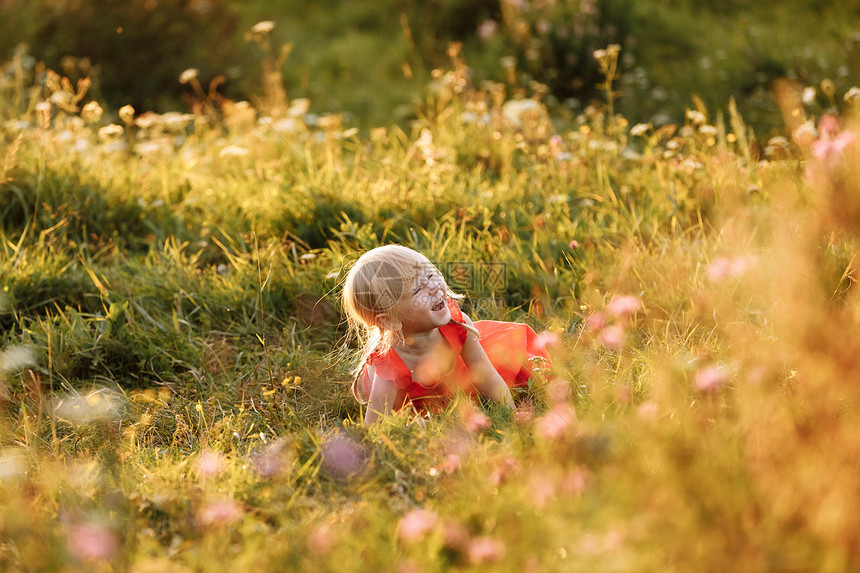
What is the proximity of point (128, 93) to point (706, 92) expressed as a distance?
15.5 feet

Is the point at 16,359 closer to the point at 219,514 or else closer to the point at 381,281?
the point at 381,281

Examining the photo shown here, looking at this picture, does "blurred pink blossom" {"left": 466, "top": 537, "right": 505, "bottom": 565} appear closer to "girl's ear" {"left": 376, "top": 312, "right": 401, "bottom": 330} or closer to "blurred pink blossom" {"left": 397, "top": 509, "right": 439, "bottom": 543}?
"blurred pink blossom" {"left": 397, "top": 509, "right": 439, "bottom": 543}

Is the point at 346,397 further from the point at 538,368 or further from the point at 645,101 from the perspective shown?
the point at 645,101

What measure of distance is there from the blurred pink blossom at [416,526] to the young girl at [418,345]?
69 centimetres

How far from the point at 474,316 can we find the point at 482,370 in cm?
64

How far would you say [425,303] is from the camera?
234 cm

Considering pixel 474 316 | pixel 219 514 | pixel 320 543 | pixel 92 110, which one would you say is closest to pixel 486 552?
pixel 320 543

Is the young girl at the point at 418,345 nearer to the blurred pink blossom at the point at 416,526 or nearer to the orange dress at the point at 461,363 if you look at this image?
the orange dress at the point at 461,363

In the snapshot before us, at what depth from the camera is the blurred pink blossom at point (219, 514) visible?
165cm

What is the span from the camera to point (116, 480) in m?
2.01

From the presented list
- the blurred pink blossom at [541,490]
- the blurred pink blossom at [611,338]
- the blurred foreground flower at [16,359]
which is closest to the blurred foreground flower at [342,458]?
the blurred pink blossom at [541,490]

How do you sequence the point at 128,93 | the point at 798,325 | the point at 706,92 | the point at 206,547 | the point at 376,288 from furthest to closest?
the point at 128,93, the point at 706,92, the point at 376,288, the point at 206,547, the point at 798,325

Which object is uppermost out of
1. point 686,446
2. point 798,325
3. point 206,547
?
point 798,325

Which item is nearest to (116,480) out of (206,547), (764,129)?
(206,547)
